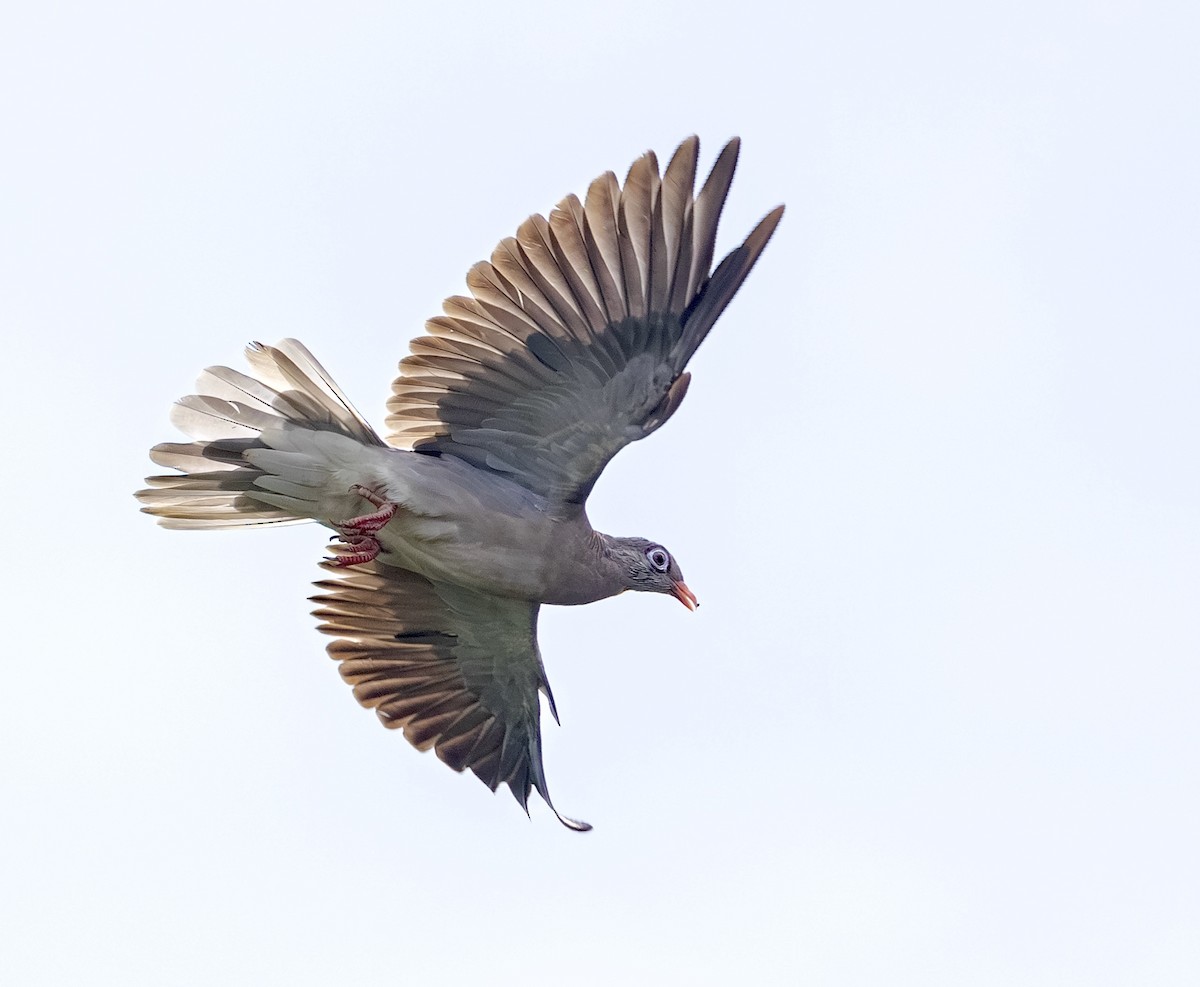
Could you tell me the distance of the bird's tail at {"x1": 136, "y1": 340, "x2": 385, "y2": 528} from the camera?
9.12 meters

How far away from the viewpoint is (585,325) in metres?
8.87

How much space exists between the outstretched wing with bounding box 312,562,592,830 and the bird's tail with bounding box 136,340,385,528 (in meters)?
1.05

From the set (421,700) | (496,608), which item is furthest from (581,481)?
(421,700)

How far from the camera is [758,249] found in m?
8.68

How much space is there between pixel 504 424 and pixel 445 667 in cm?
187

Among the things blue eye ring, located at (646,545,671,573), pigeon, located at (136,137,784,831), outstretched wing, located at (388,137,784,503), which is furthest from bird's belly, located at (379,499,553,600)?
blue eye ring, located at (646,545,671,573)

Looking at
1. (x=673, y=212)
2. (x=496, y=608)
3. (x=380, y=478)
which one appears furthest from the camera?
(x=496, y=608)

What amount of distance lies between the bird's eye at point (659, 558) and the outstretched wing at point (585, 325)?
1049 mm

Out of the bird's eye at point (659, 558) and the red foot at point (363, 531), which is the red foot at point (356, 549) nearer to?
the red foot at point (363, 531)

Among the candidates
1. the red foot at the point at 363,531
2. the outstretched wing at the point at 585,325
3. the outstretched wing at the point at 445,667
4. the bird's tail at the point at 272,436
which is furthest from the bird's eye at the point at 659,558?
the bird's tail at the point at 272,436

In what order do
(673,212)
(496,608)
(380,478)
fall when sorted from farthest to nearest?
(496,608) → (380,478) → (673,212)

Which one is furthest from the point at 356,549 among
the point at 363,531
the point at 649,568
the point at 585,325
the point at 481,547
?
the point at 585,325

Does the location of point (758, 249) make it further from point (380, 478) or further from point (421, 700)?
point (421, 700)

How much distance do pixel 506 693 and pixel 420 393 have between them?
2.12 m
